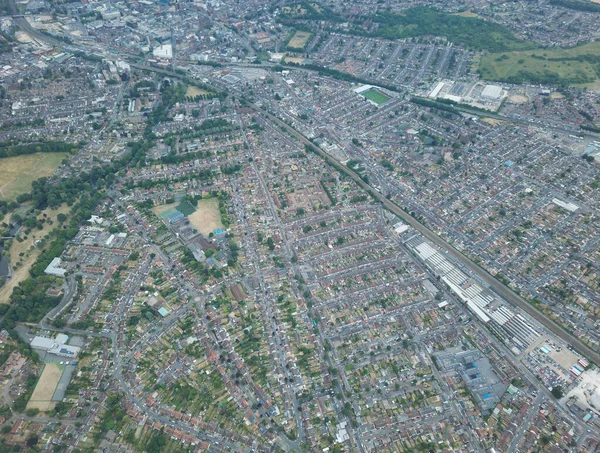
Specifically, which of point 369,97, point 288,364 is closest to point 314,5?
point 369,97

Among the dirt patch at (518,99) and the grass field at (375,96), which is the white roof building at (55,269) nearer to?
the grass field at (375,96)

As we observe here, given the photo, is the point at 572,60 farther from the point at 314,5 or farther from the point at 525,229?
the point at 314,5

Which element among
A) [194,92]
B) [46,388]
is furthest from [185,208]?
[194,92]

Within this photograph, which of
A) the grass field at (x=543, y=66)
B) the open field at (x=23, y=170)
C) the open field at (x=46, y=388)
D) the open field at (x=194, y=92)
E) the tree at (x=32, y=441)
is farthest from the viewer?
the grass field at (x=543, y=66)

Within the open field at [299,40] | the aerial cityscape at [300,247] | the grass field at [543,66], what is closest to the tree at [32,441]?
the aerial cityscape at [300,247]

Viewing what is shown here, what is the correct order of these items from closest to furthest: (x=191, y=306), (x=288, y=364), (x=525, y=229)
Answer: (x=288, y=364), (x=191, y=306), (x=525, y=229)

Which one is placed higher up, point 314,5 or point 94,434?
point 314,5
